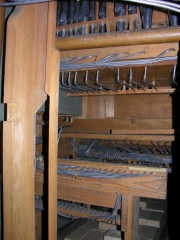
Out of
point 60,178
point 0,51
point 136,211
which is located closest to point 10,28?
point 0,51

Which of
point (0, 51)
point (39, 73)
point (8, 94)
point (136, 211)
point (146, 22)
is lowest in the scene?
point (136, 211)

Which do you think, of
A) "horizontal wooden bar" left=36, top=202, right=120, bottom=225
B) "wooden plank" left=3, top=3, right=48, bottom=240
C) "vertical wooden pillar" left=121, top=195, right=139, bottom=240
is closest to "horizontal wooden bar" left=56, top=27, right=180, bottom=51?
"wooden plank" left=3, top=3, right=48, bottom=240

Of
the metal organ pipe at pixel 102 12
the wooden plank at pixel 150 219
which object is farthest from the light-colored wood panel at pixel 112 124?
the metal organ pipe at pixel 102 12

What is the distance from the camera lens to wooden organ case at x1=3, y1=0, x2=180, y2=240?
0.86 meters

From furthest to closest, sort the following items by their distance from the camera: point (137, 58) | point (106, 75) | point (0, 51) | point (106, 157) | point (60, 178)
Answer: point (106, 157) < point (106, 75) < point (60, 178) < point (137, 58) < point (0, 51)

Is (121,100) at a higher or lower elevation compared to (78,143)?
→ higher

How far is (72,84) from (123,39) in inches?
34.3

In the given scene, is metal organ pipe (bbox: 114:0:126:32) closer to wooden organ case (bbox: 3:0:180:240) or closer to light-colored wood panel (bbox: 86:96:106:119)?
wooden organ case (bbox: 3:0:180:240)

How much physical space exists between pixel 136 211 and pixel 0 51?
1.20 metres

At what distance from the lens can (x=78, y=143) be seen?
2.82 meters

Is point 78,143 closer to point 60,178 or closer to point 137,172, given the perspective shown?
point 60,178

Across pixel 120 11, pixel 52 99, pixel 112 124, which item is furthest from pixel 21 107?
pixel 112 124

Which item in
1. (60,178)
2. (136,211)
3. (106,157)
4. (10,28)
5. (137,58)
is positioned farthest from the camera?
(106,157)

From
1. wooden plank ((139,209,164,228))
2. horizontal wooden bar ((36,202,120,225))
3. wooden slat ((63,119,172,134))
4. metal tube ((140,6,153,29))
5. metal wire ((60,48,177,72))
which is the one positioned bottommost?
wooden plank ((139,209,164,228))
